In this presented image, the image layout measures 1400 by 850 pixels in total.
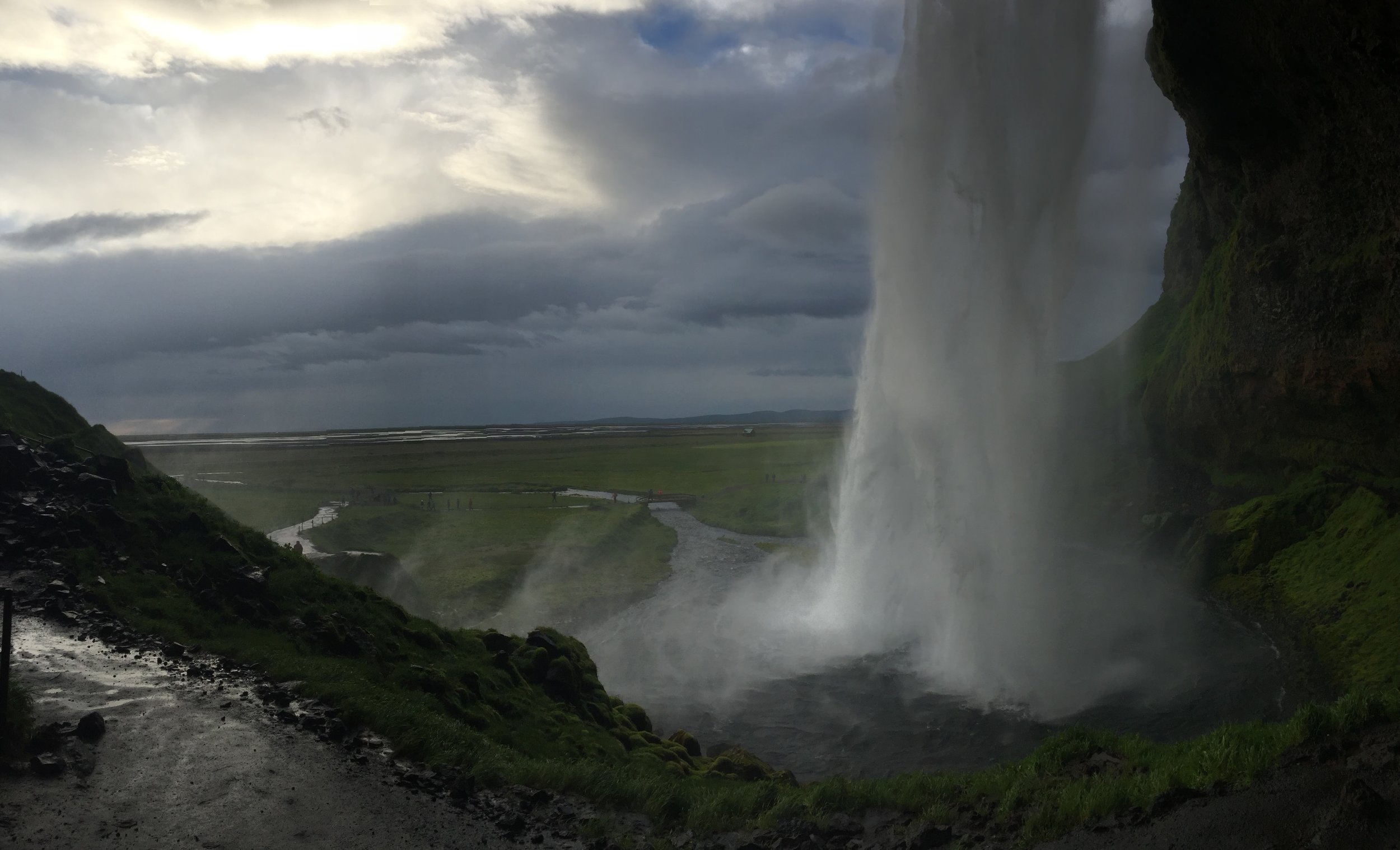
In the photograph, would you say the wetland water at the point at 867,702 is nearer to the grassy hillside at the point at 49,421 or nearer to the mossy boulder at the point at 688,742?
the mossy boulder at the point at 688,742

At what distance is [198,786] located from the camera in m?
12.2

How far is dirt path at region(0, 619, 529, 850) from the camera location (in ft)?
36.1

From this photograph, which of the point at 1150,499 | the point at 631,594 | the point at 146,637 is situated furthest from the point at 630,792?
the point at 1150,499

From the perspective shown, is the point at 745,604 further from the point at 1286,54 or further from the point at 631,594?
the point at 1286,54

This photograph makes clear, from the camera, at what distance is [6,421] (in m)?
26.0

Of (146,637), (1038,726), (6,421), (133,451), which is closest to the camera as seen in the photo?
(146,637)

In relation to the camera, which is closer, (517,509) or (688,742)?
(688,742)

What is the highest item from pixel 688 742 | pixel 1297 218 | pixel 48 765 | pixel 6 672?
pixel 1297 218

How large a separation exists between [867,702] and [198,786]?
19769mm

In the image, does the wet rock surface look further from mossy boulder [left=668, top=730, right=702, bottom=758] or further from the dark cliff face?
the dark cliff face

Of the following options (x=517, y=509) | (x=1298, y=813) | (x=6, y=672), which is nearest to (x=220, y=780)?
(x=6, y=672)

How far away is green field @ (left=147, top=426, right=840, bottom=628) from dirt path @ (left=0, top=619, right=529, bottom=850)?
2157 centimetres

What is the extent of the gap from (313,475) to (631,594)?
78.7 metres

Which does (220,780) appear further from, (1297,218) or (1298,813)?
(1297,218)
